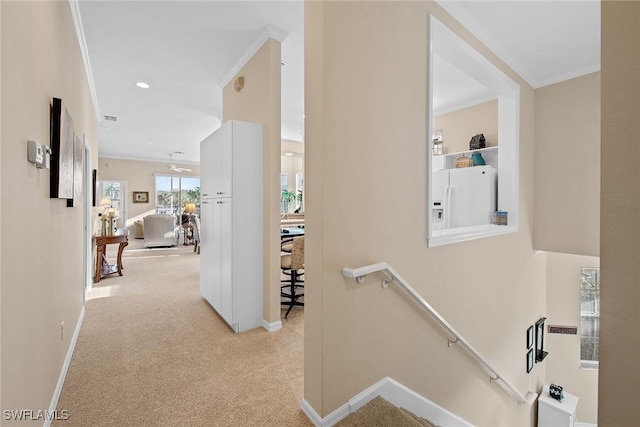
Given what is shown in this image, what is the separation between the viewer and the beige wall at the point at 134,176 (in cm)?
961

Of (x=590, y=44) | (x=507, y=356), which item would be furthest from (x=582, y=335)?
(x=590, y=44)

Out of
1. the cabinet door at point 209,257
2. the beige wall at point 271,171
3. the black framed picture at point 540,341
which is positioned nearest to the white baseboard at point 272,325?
the beige wall at point 271,171

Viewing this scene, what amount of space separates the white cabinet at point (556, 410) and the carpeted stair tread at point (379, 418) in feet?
15.0

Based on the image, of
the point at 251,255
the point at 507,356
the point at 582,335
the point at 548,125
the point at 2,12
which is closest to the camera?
the point at 2,12

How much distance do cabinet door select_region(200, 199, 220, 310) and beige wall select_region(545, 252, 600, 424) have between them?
5.15m

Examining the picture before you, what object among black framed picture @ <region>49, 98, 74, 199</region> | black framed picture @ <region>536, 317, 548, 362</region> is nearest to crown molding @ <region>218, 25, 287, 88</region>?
black framed picture @ <region>49, 98, 74, 199</region>

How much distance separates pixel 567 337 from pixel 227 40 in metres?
6.85

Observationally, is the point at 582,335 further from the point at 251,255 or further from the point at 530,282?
the point at 251,255

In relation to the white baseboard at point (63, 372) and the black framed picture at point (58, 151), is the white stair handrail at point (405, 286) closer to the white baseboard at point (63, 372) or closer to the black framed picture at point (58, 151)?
the black framed picture at point (58, 151)

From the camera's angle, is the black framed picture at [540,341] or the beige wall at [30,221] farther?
the black framed picture at [540,341]

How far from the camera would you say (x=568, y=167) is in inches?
158

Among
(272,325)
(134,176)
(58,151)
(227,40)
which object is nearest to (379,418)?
(272,325)

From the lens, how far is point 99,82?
4199 mm

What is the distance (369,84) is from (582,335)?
19.8ft
